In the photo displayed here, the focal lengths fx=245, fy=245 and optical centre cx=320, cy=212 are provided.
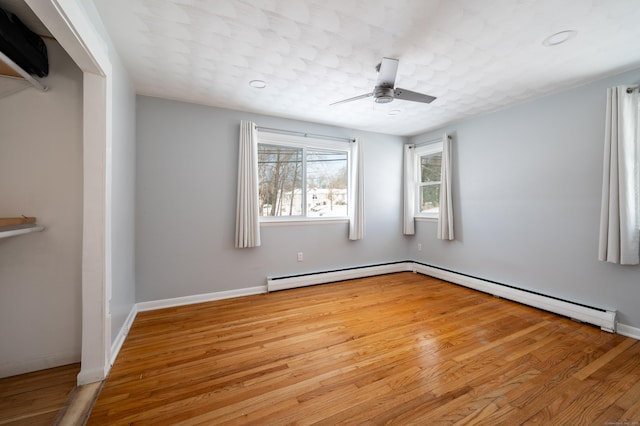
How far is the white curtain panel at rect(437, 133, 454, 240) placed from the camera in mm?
3852

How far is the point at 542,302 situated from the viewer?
9.28 feet

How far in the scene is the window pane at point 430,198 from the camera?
432 centimetres

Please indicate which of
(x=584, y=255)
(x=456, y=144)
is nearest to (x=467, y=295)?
(x=584, y=255)

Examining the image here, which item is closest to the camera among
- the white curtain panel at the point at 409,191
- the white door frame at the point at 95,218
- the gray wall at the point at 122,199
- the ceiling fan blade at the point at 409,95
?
the white door frame at the point at 95,218

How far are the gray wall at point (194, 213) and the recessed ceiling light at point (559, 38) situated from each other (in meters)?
2.67

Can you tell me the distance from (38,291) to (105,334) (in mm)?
565

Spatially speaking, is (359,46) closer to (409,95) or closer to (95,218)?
(409,95)

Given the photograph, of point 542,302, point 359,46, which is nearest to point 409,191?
point 542,302

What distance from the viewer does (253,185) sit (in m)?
3.24

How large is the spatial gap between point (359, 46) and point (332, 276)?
303 centimetres

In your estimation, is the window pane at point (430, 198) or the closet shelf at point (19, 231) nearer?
the closet shelf at point (19, 231)

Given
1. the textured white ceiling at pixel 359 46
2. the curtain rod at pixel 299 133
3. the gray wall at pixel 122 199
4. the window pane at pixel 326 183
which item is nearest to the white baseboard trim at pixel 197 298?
the gray wall at pixel 122 199

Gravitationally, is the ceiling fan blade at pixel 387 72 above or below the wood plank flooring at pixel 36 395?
above

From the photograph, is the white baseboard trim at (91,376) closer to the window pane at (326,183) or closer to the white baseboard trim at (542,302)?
the window pane at (326,183)
